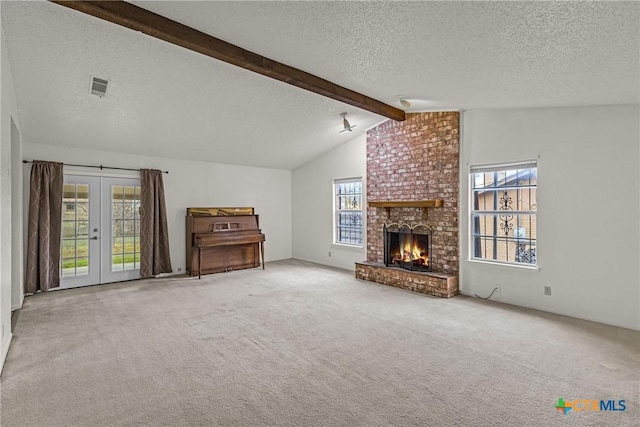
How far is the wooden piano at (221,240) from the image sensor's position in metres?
6.21

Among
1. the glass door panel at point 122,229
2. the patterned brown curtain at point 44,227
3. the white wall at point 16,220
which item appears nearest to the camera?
the white wall at point 16,220

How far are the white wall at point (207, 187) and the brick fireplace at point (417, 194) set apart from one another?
8.76ft

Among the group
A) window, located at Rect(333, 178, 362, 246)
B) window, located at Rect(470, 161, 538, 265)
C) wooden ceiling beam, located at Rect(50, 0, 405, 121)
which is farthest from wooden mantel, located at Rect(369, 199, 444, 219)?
wooden ceiling beam, located at Rect(50, 0, 405, 121)

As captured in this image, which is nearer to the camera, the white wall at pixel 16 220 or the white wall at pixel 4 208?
the white wall at pixel 4 208

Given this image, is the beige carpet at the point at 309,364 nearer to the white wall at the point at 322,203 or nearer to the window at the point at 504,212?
the window at the point at 504,212

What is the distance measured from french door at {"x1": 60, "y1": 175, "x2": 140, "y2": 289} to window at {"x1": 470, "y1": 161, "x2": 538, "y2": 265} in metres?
5.78

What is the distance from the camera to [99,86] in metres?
3.70

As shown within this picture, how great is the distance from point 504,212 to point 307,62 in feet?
10.9

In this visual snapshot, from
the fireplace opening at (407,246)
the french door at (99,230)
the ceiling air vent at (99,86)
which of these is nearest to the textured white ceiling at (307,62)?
the ceiling air vent at (99,86)

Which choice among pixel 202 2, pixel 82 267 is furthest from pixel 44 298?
pixel 202 2

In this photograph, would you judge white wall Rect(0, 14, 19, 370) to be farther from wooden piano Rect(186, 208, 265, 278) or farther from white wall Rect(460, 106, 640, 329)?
white wall Rect(460, 106, 640, 329)

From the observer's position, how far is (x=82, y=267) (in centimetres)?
544

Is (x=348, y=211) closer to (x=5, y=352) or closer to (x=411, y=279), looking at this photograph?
(x=411, y=279)

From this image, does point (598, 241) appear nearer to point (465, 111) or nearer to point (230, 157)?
point (465, 111)
